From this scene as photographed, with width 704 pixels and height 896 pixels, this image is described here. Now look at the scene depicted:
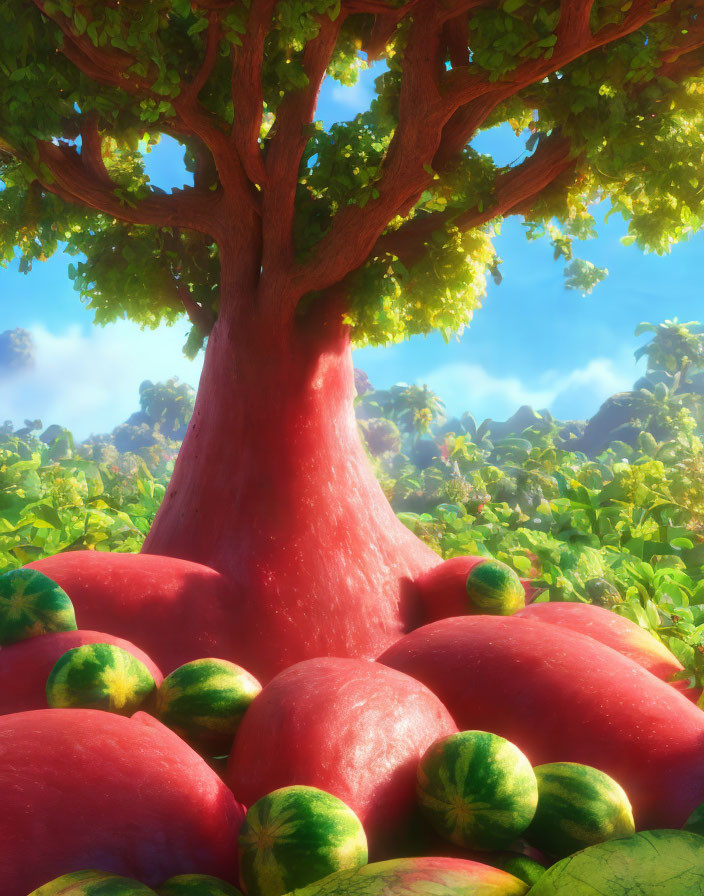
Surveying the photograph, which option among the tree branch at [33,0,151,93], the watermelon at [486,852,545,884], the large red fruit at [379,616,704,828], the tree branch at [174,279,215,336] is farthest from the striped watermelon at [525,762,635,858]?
the tree branch at [174,279,215,336]

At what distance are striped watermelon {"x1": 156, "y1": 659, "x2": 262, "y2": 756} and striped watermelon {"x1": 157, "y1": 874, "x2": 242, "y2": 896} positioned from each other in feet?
3.02

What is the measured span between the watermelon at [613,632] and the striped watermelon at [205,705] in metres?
1.92

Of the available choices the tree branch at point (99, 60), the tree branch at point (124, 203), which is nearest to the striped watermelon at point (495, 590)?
the tree branch at point (124, 203)

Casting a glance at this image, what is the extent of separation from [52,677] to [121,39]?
3.85 meters

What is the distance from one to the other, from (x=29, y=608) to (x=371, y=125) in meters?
4.47

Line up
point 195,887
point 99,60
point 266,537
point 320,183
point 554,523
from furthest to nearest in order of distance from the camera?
1. point 554,523
2. point 320,183
3. point 266,537
4. point 99,60
5. point 195,887

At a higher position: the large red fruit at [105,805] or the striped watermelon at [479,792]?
the striped watermelon at [479,792]

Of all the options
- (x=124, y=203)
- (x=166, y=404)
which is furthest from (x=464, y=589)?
(x=166, y=404)

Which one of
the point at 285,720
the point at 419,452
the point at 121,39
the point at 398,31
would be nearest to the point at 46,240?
the point at 121,39

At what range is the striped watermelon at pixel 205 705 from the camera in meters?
2.77

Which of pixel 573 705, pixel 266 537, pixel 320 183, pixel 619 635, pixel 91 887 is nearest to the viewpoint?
pixel 91 887

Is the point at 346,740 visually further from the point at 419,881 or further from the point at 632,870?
the point at 632,870

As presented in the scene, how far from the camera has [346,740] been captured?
2438 mm

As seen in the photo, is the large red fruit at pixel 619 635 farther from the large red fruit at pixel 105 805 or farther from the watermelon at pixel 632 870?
the large red fruit at pixel 105 805
